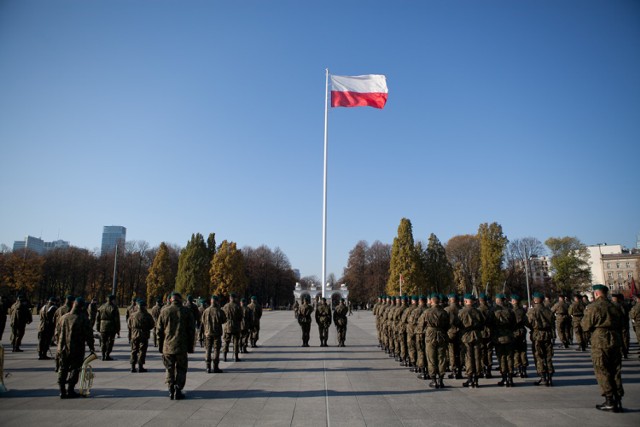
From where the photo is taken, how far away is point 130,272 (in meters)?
72.6

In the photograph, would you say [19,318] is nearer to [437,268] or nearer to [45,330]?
[45,330]

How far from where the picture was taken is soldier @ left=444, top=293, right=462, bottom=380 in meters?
9.33

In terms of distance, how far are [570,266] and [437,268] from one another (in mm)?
23543

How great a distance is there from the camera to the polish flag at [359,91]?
877 inches

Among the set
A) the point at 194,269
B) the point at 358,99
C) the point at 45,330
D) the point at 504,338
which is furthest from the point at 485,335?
the point at 194,269

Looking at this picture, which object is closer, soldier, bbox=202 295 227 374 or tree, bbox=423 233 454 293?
soldier, bbox=202 295 227 374

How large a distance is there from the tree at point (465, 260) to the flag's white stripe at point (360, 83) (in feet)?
187

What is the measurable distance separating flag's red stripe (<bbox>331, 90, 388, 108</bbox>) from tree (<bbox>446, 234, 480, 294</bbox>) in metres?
56.8

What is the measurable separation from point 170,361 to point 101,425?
73.1 inches

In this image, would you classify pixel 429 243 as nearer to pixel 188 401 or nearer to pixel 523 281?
pixel 523 281

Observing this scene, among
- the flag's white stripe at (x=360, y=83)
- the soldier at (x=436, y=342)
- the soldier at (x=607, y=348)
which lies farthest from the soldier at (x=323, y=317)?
the flag's white stripe at (x=360, y=83)

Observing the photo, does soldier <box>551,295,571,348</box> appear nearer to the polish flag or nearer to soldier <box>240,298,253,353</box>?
soldier <box>240,298,253,353</box>

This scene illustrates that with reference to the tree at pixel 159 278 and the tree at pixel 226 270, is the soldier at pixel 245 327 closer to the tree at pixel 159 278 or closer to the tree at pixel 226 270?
the tree at pixel 226 270

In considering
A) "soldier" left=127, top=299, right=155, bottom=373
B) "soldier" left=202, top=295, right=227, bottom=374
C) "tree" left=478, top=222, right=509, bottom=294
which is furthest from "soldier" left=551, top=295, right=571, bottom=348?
"tree" left=478, top=222, right=509, bottom=294
